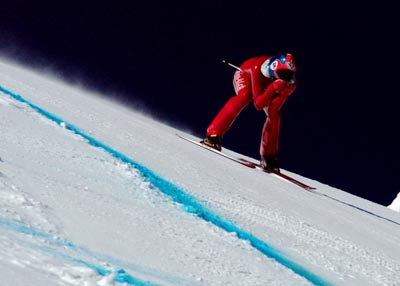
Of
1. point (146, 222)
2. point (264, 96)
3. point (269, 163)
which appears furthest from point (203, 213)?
point (269, 163)

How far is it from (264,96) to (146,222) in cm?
526

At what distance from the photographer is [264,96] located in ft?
27.2

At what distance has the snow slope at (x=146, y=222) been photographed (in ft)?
8.18

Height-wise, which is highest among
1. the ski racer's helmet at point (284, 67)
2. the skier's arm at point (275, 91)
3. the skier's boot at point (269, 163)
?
the ski racer's helmet at point (284, 67)

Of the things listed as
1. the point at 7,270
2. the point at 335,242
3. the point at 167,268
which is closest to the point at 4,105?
the point at 335,242

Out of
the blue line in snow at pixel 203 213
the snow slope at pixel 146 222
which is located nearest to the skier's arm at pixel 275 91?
the snow slope at pixel 146 222

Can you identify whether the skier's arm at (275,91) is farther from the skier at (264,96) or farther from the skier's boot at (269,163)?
the skier's boot at (269,163)

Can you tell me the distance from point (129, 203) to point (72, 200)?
1.33 feet

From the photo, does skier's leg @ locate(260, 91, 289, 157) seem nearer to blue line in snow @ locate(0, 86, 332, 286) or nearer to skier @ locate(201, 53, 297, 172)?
skier @ locate(201, 53, 297, 172)

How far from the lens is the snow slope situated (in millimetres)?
2494

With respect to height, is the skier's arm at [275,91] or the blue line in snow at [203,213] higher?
→ the skier's arm at [275,91]

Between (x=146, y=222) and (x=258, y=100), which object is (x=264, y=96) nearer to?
(x=258, y=100)

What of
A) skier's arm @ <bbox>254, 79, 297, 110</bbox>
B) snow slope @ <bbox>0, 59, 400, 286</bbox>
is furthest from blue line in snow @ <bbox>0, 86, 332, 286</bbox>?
skier's arm @ <bbox>254, 79, 297, 110</bbox>

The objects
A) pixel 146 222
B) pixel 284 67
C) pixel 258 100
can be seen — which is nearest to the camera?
pixel 146 222
